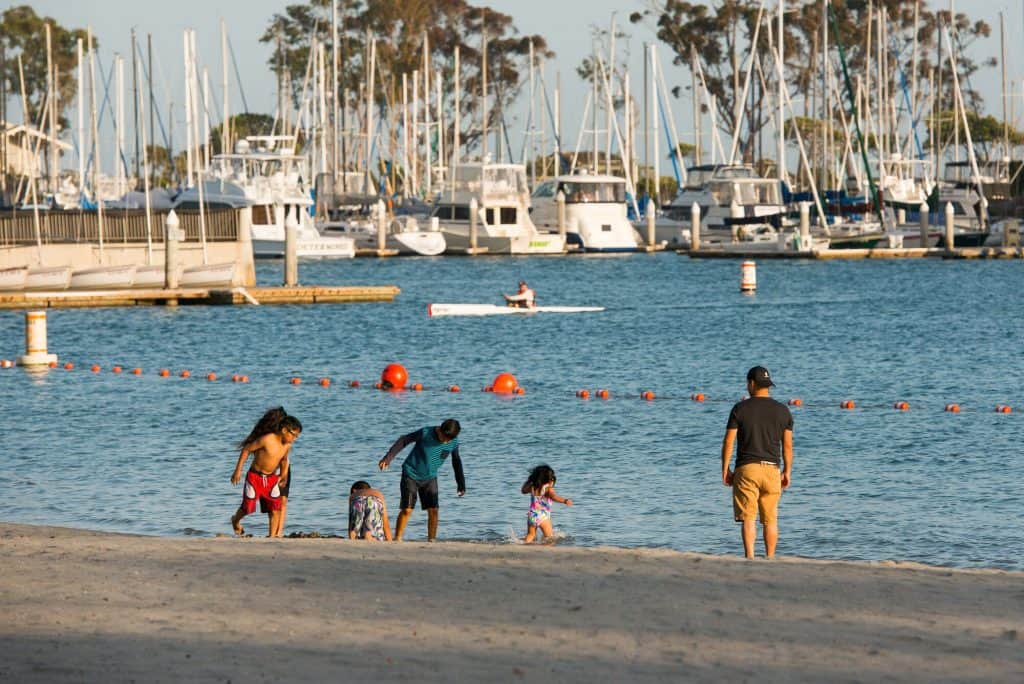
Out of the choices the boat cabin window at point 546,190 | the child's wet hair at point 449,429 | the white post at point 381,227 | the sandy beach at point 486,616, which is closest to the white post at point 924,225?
the boat cabin window at point 546,190

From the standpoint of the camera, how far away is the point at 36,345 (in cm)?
3650

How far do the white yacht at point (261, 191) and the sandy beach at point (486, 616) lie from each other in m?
65.2

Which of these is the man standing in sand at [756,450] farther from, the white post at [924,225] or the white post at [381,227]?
the white post at [381,227]

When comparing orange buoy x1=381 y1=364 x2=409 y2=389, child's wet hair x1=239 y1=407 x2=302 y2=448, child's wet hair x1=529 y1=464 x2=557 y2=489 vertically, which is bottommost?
orange buoy x1=381 y1=364 x2=409 y2=389

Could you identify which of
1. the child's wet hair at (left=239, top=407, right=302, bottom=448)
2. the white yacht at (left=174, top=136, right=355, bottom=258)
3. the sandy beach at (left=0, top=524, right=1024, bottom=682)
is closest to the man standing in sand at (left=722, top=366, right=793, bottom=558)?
the sandy beach at (left=0, top=524, right=1024, bottom=682)

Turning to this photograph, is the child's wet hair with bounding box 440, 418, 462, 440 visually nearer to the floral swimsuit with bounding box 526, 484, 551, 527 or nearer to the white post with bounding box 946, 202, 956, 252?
the floral swimsuit with bounding box 526, 484, 551, 527

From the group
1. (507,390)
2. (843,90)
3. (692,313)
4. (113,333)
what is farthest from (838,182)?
(507,390)

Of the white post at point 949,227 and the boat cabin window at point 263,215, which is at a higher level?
the boat cabin window at point 263,215

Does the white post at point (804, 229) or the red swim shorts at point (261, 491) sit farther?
the white post at point (804, 229)

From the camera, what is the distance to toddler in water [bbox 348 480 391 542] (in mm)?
16281

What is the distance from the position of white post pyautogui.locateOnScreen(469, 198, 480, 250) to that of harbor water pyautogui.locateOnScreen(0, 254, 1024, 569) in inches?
1119

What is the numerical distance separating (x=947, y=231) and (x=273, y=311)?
137 ft

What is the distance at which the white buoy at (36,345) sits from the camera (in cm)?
3628

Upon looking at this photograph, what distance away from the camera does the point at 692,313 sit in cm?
5834
